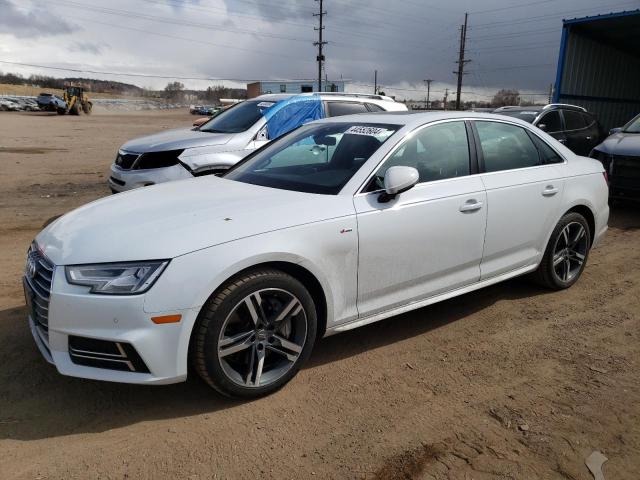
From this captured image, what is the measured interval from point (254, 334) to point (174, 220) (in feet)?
2.61

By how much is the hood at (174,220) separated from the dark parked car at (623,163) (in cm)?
636

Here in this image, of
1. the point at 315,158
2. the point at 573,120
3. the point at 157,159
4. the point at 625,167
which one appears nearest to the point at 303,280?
the point at 315,158

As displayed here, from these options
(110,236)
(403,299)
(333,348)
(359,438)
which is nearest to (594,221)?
(403,299)

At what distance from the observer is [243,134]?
6.95 m

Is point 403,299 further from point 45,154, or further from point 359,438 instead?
point 45,154

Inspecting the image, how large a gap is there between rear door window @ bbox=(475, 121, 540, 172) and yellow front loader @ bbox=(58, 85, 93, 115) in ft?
181

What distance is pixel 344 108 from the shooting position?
25.6 ft

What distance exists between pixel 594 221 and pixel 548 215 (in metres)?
0.85

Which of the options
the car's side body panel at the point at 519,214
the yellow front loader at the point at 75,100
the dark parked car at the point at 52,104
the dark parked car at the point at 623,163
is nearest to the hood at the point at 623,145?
the dark parked car at the point at 623,163

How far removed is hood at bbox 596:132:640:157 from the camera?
7.78 metres

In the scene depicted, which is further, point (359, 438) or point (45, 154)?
point (45, 154)

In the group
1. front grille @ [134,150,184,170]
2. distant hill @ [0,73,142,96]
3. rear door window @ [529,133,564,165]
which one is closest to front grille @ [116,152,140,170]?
front grille @ [134,150,184,170]

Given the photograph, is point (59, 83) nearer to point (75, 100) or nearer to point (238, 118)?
point (75, 100)

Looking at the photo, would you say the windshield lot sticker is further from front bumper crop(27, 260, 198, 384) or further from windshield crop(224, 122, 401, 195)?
front bumper crop(27, 260, 198, 384)
